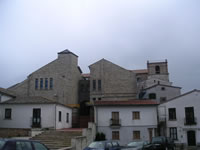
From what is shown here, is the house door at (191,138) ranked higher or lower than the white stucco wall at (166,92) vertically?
lower

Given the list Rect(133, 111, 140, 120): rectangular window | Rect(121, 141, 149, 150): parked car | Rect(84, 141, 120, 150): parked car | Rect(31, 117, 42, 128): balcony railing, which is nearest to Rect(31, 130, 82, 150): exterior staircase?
Rect(31, 117, 42, 128): balcony railing

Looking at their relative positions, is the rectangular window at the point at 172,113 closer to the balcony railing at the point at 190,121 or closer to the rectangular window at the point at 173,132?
the rectangular window at the point at 173,132

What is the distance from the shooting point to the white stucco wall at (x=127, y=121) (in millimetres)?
31625

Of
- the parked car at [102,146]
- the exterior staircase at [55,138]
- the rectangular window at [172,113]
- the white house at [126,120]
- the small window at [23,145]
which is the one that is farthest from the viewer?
the rectangular window at [172,113]

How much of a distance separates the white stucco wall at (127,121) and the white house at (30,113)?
5.69 metres

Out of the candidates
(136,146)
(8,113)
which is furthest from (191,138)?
(8,113)

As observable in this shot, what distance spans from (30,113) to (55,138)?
324 inches

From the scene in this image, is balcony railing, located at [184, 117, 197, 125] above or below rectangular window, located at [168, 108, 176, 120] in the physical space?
below

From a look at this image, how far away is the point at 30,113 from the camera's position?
3048cm

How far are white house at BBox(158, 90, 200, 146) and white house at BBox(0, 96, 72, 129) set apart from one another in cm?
1488

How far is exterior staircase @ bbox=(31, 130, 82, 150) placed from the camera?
2169cm

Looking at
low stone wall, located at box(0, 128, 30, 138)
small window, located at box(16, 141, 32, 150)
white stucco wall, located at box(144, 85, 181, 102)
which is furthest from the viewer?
white stucco wall, located at box(144, 85, 181, 102)

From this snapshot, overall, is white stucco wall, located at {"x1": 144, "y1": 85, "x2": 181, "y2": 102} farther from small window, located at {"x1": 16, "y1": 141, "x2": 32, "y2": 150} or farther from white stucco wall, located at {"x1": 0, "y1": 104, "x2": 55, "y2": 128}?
small window, located at {"x1": 16, "y1": 141, "x2": 32, "y2": 150}

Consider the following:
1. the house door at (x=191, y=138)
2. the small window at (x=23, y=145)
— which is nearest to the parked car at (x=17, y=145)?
the small window at (x=23, y=145)
